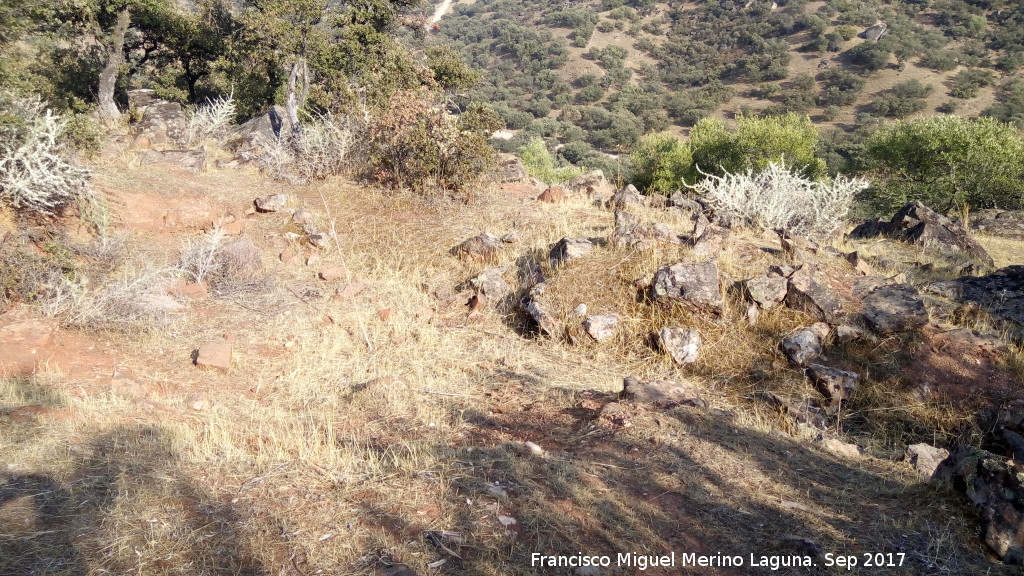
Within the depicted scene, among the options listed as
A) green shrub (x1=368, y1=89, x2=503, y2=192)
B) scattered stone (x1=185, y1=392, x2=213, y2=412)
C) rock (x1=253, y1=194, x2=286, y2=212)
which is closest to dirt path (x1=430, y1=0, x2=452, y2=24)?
green shrub (x1=368, y1=89, x2=503, y2=192)

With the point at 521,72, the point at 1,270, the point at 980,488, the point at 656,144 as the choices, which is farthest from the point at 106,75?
the point at 521,72

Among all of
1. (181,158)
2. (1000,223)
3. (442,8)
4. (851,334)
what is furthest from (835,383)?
(442,8)

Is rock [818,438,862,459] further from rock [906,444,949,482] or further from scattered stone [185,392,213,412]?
scattered stone [185,392,213,412]

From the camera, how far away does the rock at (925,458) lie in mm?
4006

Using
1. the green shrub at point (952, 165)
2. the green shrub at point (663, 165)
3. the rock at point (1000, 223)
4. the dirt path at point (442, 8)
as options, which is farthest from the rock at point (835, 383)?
the dirt path at point (442, 8)

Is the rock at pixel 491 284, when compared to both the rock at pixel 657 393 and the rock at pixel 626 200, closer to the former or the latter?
the rock at pixel 657 393

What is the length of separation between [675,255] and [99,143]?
381 inches

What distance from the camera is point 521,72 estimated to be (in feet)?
178

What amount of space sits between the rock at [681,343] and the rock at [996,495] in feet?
9.55

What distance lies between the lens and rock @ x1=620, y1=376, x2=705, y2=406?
472cm

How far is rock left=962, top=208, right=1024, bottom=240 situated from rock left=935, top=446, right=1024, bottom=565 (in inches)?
554

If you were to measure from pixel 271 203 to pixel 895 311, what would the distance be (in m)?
9.06

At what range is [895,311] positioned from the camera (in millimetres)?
6293

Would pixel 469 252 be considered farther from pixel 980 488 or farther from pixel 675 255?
pixel 980 488
